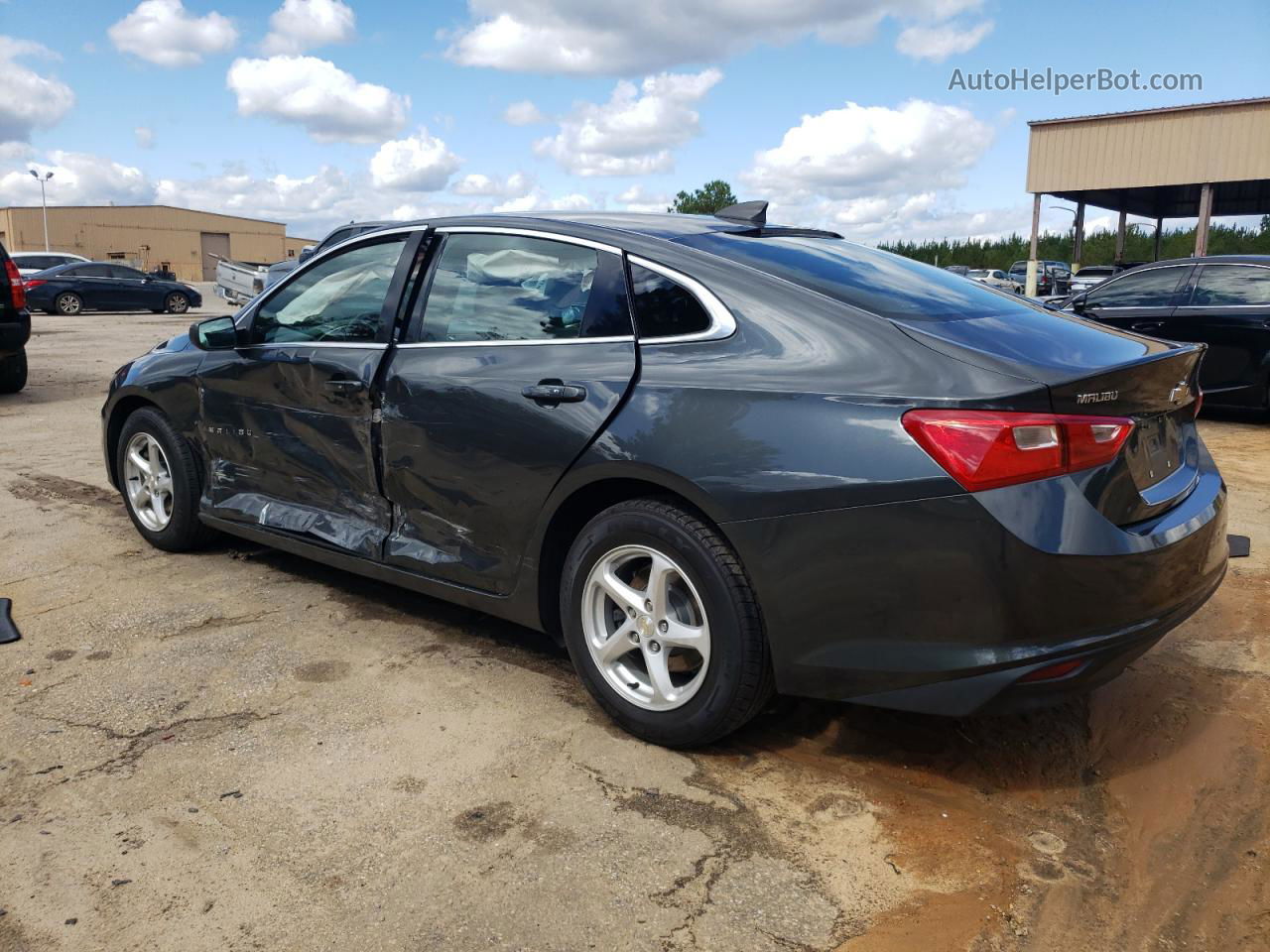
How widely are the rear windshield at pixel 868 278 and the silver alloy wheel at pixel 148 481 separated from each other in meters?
2.99

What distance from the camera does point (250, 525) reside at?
14.7ft

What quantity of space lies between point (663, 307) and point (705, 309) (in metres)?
0.15

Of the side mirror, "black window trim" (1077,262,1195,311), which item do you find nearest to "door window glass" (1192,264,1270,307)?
"black window trim" (1077,262,1195,311)

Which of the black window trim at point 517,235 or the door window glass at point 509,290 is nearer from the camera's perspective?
the black window trim at point 517,235

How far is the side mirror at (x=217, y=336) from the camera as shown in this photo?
4426 mm

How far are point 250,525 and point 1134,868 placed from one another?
3523 mm

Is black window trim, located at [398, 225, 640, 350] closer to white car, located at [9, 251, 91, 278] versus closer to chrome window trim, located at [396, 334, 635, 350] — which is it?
chrome window trim, located at [396, 334, 635, 350]

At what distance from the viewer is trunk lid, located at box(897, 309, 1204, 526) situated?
8.52 feet

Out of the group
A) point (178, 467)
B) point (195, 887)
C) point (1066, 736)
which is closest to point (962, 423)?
point (1066, 736)

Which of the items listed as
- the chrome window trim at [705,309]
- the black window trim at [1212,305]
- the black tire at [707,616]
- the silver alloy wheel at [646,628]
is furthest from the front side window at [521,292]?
the black window trim at [1212,305]

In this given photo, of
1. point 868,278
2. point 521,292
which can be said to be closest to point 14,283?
point 521,292

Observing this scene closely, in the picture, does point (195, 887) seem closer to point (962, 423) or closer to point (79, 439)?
point (962, 423)

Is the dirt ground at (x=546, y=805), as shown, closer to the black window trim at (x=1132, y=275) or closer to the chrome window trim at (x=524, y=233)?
the chrome window trim at (x=524, y=233)

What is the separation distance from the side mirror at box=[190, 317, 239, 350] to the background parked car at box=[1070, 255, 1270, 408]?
7.24 metres
